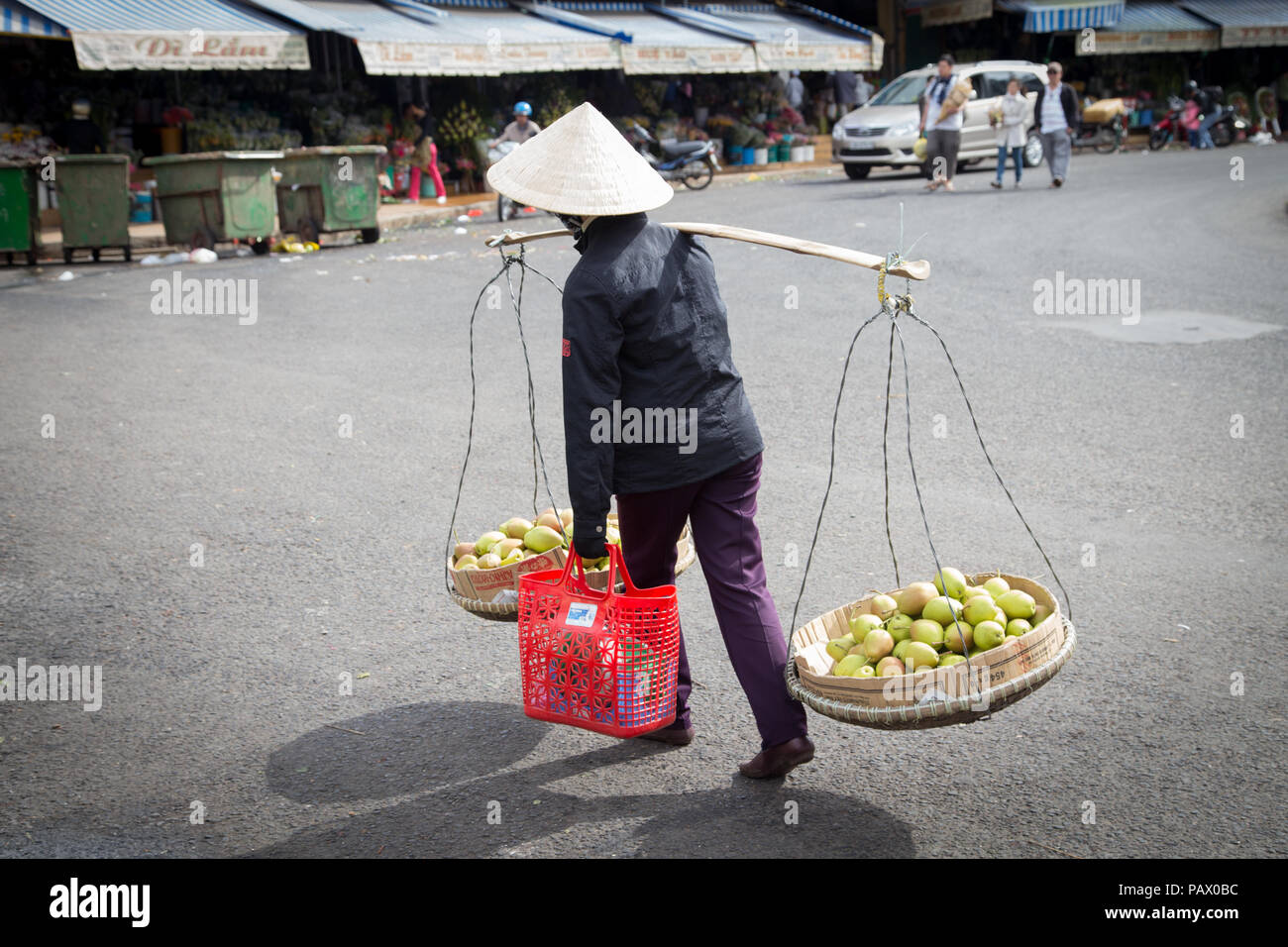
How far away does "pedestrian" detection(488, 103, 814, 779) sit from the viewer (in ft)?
10.6

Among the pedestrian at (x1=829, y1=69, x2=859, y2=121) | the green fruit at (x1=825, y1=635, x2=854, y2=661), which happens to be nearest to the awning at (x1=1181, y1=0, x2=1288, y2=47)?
the pedestrian at (x1=829, y1=69, x2=859, y2=121)

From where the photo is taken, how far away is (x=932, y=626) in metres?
3.46

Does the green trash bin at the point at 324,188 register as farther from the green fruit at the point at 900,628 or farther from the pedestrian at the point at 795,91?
the pedestrian at the point at 795,91

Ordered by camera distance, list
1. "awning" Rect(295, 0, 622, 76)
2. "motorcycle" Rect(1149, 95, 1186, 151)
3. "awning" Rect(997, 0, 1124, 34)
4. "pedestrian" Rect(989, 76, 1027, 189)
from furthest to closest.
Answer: "awning" Rect(997, 0, 1124, 34) < "motorcycle" Rect(1149, 95, 1186, 151) < "awning" Rect(295, 0, 622, 76) < "pedestrian" Rect(989, 76, 1027, 189)

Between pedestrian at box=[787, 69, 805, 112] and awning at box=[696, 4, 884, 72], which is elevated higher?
awning at box=[696, 4, 884, 72]

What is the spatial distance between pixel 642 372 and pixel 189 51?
15261mm

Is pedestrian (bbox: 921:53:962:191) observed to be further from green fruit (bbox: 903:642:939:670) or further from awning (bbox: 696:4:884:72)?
green fruit (bbox: 903:642:939:670)

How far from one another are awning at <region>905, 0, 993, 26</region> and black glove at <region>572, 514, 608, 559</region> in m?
30.3

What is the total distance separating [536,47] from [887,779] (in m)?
19.8

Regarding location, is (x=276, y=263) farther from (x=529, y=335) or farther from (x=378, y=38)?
(x=378, y=38)
